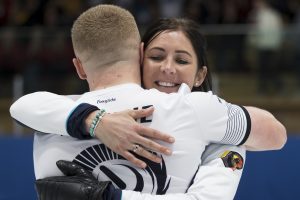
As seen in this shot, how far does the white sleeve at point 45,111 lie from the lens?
186 cm

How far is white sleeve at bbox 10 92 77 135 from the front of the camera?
186 cm

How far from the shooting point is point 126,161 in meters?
1.88

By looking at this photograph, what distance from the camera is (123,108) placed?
1898 millimetres

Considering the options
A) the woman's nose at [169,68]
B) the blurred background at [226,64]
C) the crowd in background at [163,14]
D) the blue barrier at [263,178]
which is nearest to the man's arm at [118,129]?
the woman's nose at [169,68]

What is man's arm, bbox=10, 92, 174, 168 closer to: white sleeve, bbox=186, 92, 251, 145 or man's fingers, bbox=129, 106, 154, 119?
man's fingers, bbox=129, 106, 154, 119

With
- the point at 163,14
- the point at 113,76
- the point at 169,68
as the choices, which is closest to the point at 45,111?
the point at 113,76

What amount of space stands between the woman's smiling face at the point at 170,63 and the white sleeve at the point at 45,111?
36cm

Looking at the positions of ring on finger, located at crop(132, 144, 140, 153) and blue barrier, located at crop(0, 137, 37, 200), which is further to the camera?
blue barrier, located at crop(0, 137, 37, 200)

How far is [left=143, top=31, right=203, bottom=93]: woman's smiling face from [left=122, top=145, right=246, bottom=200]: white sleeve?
1.11 feet

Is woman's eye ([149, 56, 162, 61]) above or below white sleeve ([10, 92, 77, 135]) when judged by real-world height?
above

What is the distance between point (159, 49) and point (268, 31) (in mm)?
4829

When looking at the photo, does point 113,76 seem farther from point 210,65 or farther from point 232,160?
point 210,65

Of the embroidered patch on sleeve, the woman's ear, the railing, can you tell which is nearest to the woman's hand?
the embroidered patch on sleeve

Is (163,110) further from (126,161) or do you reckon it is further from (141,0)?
(141,0)
